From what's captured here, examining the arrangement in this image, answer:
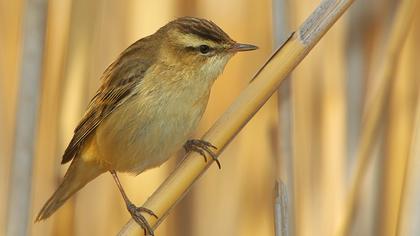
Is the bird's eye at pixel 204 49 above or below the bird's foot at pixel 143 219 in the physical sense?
above

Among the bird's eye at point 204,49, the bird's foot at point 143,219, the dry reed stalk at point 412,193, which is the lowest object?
the bird's foot at point 143,219

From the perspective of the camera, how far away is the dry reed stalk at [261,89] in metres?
1.71

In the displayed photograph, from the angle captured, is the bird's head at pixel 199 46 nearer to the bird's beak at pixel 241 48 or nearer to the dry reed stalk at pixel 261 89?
the bird's beak at pixel 241 48

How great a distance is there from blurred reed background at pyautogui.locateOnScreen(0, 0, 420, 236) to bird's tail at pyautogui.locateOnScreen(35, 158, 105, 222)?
0.05m

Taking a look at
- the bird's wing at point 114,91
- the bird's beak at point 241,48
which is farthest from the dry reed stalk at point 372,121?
the bird's wing at point 114,91

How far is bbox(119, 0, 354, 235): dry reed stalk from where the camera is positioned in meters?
1.71

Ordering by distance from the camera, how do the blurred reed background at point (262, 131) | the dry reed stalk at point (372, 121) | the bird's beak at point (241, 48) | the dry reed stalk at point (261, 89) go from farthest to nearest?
the blurred reed background at point (262, 131) < the dry reed stalk at point (372, 121) < the bird's beak at point (241, 48) < the dry reed stalk at point (261, 89)

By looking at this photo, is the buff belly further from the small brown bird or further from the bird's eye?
the bird's eye

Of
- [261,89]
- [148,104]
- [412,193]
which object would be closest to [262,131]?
[148,104]

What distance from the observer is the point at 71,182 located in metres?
2.39

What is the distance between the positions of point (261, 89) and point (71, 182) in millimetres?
916

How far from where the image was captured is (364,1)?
101 inches

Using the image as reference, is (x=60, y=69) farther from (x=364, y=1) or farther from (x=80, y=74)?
(x=364, y=1)

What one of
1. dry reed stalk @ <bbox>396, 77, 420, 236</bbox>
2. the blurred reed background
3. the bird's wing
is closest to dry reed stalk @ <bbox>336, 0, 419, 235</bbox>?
the blurred reed background
